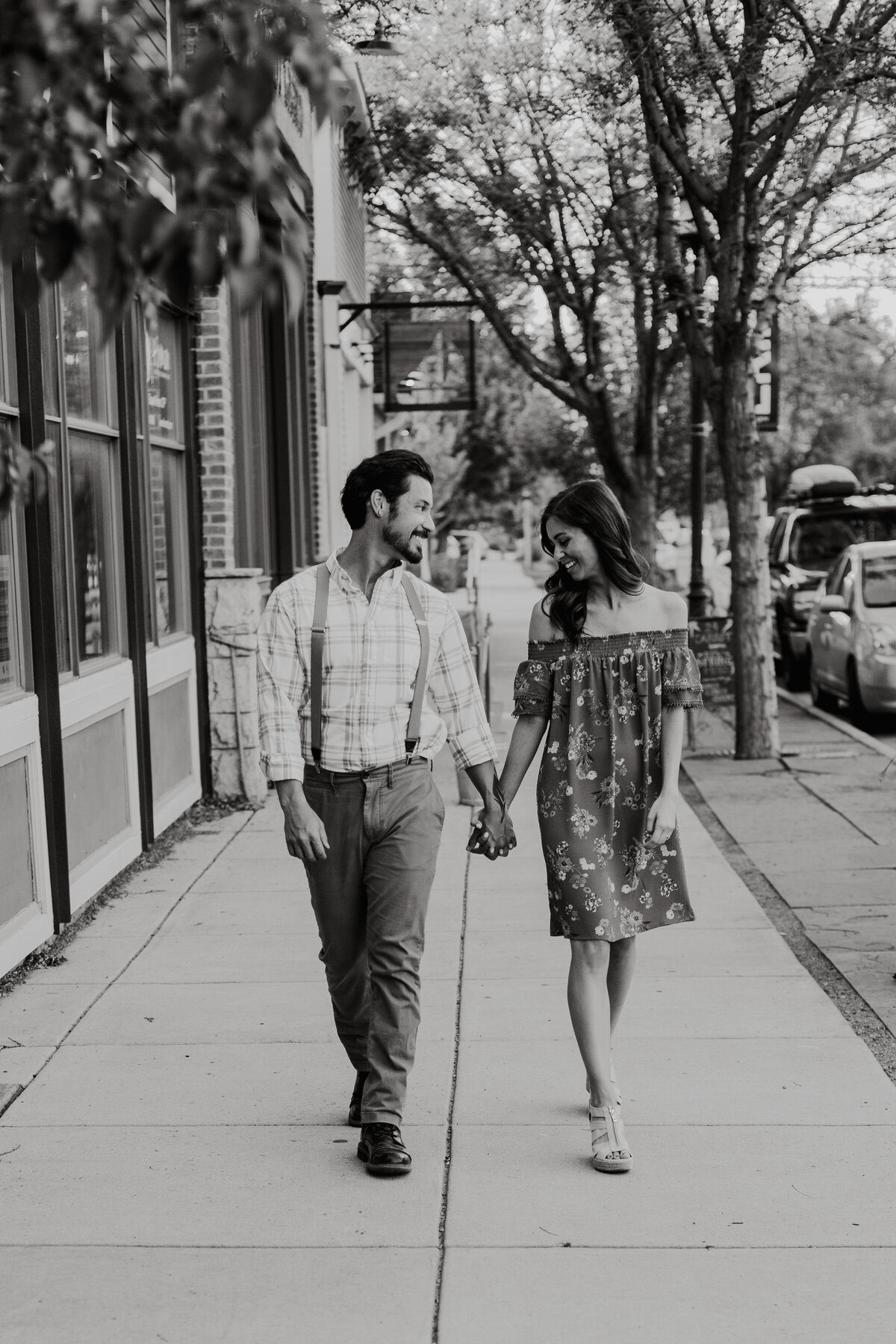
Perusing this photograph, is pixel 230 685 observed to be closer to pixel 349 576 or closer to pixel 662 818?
pixel 349 576

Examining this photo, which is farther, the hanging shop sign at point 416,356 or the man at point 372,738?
the hanging shop sign at point 416,356

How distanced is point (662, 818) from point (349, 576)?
106 cm

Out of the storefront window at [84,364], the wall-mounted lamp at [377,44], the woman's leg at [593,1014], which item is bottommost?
the woman's leg at [593,1014]

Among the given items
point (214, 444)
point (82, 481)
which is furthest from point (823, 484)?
point (82, 481)

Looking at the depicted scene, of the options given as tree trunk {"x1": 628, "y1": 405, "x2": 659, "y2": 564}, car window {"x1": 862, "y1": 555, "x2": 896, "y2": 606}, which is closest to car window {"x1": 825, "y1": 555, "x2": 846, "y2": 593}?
car window {"x1": 862, "y1": 555, "x2": 896, "y2": 606}

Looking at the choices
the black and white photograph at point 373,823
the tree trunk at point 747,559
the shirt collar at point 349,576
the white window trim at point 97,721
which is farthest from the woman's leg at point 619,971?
the tree trunk at point 747,559

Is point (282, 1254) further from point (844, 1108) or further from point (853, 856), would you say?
point (853, 856)

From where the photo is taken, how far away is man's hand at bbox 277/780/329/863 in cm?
398

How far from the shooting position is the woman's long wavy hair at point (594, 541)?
418 centimetres

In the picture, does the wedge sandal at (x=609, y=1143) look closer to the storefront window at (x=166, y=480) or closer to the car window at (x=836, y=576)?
the storefront window at (x=166, y=480)

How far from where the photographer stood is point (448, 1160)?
4207 mm

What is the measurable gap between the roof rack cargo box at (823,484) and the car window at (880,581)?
545 cm

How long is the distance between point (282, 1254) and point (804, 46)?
9.45m

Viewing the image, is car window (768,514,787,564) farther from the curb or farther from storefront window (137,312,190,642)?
storefront window (137,312,190,642)
